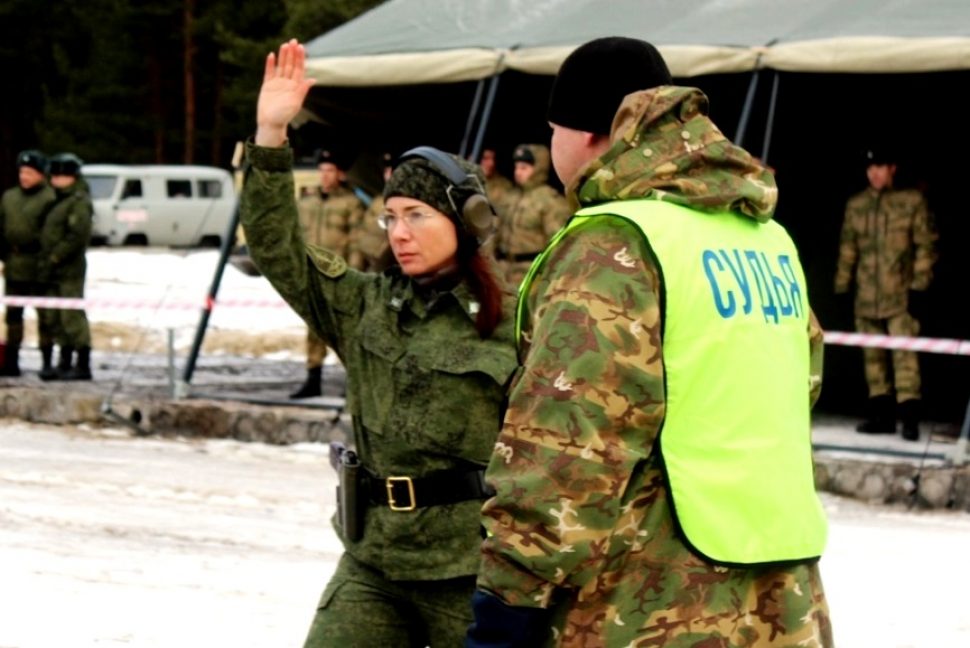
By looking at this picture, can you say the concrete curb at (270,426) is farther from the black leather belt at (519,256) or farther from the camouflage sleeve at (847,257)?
the black leather belt at (519,256)

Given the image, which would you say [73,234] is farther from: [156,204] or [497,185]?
[156,204]

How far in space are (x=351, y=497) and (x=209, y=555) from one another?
4416 millimetres

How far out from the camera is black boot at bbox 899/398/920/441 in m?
11.4

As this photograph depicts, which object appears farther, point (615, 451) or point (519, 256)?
point (519, 256)

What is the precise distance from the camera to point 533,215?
12695mm

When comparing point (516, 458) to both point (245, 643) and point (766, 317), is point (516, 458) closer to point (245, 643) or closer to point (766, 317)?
point (766, 317)

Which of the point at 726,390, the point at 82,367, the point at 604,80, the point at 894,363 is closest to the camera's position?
the point at 726,390

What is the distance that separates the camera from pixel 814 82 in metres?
12.9

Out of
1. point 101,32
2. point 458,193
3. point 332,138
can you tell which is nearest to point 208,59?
point 101,32

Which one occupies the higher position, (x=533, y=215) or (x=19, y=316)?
(x=533, y=215)

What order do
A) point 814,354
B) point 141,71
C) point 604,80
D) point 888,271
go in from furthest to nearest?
point 141,71 < point 888,271 < point 814,354 < point 604,80

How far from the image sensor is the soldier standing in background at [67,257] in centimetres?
1411

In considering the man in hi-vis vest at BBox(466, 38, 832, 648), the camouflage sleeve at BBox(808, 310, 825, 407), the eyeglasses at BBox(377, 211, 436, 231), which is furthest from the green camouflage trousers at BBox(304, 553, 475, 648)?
the man in hi-vis vest at BBox(466, 38, 832, 648)

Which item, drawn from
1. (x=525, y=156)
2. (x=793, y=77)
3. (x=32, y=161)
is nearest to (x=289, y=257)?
(x=525, y=156)
